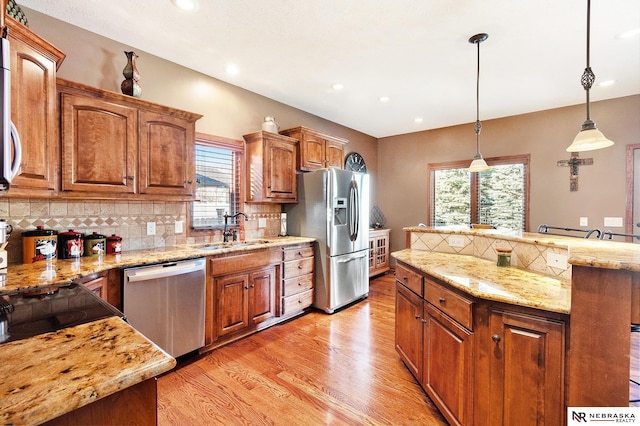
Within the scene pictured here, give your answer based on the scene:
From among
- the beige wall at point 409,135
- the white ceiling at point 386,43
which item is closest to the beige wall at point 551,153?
the beige wall at point 409,135

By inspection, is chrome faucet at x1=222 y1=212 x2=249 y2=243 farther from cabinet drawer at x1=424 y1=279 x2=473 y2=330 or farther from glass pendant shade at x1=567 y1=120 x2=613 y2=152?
glass pendant shade at x1=567 y1=120 x2=613 y2=152

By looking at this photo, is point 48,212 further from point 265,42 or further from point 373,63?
point 373,63

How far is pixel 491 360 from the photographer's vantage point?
4.66 ft

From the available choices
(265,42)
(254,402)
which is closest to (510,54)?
(265,42)

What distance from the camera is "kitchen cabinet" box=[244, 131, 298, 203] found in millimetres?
3486

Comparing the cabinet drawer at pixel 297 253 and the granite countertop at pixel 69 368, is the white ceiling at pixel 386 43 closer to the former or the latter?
the cabinet drawer at pixel 297 253

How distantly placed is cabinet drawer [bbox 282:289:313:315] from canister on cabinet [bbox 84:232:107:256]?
1780 millimetres

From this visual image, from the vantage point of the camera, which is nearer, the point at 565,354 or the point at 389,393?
the point at 565,354

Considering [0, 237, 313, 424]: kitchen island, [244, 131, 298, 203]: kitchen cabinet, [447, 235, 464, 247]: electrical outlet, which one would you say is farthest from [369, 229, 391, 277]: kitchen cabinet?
[0, 237, 313, 424]: kitchen island

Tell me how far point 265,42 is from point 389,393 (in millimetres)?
2971

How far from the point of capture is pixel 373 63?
3.01m

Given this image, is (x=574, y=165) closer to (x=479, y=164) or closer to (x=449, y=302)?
(x=479, y=164)

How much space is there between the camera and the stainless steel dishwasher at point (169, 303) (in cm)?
213

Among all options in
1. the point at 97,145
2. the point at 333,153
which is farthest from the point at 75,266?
the point at 333,153
